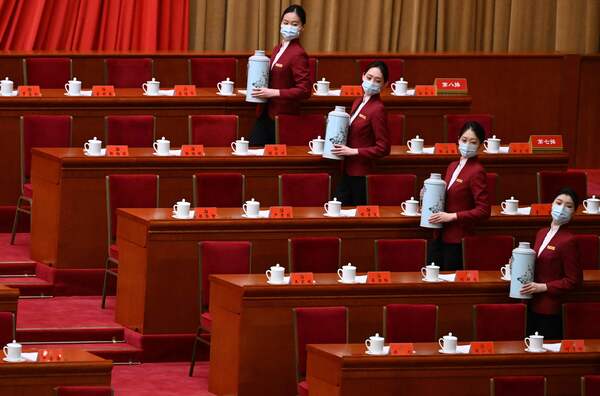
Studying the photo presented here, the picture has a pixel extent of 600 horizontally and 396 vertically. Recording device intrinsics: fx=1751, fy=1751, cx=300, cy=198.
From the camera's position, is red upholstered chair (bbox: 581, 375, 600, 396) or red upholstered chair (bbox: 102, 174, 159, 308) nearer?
red upholstered chair (bbox: 581, 375, 600, 396)

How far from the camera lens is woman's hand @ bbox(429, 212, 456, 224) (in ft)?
27.9

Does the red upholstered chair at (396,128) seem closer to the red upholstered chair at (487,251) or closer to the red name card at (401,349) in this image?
the red upholstered chair at (487,251)

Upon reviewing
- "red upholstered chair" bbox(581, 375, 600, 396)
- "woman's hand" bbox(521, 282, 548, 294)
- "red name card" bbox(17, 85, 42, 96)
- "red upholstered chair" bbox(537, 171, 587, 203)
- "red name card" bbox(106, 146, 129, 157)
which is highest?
"red name card" bbox(17, 85, 42, 96)

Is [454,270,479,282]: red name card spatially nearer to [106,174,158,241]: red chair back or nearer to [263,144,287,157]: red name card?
[263,144,287,157]: red name card

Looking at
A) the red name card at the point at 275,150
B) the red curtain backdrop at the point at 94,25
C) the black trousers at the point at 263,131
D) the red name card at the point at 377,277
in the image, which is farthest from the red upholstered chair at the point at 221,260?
the red curtain backdrop at the point at 94,25

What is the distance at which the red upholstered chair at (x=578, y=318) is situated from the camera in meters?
8.09

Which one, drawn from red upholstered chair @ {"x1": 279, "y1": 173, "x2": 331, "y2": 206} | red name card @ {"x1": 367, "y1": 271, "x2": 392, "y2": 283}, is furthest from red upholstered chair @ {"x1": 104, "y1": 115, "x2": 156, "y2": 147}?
red name card @ {"x1": 367, "y1": 271, "x2": 392, "y2": 283}

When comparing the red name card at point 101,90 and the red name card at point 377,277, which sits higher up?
the red name card at point 101,90

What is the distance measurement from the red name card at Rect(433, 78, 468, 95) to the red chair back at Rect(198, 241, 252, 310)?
95.6 inches

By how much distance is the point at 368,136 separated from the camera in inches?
358

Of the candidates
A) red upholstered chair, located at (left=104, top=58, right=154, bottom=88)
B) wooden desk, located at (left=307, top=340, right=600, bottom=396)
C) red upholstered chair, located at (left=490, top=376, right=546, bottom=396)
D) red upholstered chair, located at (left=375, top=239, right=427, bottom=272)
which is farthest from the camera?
red upholstered chair, located at (left=104, top=58, right=154, bottom=88)

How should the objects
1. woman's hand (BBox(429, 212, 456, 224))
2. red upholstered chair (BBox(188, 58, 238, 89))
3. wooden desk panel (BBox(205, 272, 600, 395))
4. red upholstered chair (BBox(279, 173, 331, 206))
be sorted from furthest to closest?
1. red upholstered chair (BBox(188, 58, 238, 89))
2. red upholstered chair (BBox(279, 173, 331, 206))
3. woman's hand (BBox(429, 212, 456, 224))
4. wooden desk panel (BBox(205, 272, 600, 395))

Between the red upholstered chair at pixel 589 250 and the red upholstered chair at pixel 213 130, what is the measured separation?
2048 mm

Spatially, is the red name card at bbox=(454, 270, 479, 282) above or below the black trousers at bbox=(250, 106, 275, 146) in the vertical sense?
below
